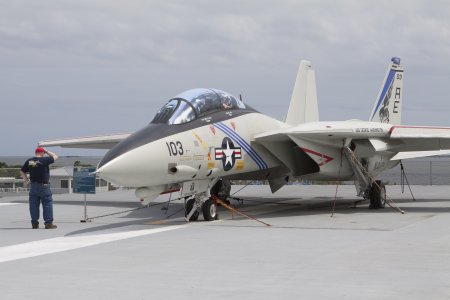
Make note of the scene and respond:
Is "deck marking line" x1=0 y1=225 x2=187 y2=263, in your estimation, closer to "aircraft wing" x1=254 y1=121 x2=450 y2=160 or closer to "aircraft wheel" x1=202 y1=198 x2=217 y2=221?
"aircraft wheel" x1=202 y1=198 x2=217 y2=221

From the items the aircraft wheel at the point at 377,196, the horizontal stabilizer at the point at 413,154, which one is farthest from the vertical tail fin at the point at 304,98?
the aircraft wheel at the point at 377,196

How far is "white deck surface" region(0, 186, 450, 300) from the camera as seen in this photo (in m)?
6.62

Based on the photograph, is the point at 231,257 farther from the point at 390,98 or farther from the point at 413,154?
the point at 390,98

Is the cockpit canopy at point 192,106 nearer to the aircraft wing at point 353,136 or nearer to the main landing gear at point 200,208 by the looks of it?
the aircraft wing at point 353,136

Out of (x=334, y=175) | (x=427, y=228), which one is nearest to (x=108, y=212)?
(x=334, y=175)

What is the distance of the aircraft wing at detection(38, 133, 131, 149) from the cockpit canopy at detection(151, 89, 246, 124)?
563 centimetres

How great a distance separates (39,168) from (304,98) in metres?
10.3

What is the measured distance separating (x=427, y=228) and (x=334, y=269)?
4.86 metres

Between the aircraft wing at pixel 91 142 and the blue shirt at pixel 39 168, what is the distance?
681 cm

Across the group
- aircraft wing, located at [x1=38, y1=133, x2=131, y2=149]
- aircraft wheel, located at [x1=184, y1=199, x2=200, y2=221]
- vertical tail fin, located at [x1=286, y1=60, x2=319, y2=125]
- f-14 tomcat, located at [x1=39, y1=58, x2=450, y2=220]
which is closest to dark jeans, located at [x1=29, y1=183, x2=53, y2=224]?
f-14 tomcat, located at [x1=39, y1=58, x2=450, y2=220]

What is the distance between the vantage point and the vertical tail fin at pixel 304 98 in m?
20.8

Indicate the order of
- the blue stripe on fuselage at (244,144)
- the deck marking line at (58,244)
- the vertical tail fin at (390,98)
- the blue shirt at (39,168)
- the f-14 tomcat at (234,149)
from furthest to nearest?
the vertical tail fin at (390,98) → the blue stripe on fuselage at (244,144) → the blue shirt at (39,168) → the f-14 tomcat at (234,149) → the deck marking line at (58,244)

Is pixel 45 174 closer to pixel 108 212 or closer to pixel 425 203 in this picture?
pixel 108 212

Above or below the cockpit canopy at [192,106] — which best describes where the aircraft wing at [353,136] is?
below
